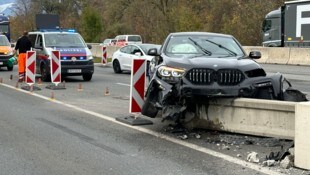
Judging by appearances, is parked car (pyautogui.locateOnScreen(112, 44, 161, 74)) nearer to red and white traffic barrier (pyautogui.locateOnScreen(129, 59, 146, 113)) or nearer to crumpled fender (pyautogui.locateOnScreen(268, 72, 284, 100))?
red and white traffic barrier (pyautogui.locateOnScreen(129, 59, 146, 113))

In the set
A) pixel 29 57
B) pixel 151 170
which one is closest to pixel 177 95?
pixel 151 170

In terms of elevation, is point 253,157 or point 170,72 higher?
point 170,72

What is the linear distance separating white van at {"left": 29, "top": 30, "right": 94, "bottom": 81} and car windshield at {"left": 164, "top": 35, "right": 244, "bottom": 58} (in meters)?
8.35

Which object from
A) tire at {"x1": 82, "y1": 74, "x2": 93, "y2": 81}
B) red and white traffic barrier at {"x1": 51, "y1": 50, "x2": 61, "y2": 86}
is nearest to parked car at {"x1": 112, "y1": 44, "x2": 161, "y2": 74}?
tire at {"x1": 82, "y1": 74, "x2": 93, "y2": 81}

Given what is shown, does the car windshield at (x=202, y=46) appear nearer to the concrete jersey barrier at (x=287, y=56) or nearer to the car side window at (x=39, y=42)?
the car side window at (x=39, y=42)

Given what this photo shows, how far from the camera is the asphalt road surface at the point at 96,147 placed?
233 inches

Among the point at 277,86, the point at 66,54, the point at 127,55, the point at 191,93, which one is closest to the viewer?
the point at 191,93

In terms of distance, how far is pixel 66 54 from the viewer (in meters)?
17.2

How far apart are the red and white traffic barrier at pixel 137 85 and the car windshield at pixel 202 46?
0.59m

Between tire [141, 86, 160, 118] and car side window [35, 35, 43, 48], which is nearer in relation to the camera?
tire [141, 86, 160, 118]

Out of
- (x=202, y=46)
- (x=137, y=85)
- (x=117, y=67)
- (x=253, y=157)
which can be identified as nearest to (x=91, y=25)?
(x=117, y=67)

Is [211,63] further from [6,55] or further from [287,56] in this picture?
[287,56]

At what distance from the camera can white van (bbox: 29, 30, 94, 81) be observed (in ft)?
56.3

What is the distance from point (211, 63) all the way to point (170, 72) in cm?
71
